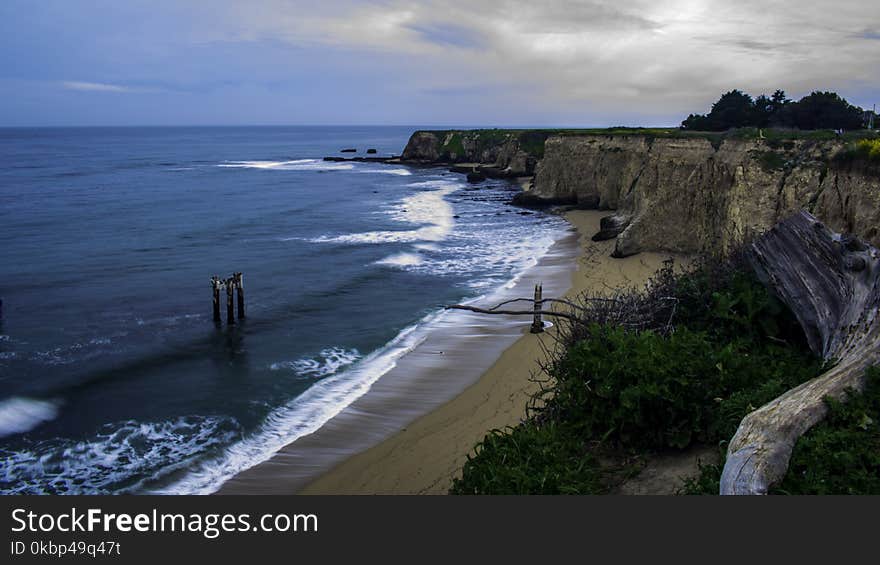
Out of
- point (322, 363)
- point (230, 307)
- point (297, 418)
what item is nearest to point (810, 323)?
point (297, 418)

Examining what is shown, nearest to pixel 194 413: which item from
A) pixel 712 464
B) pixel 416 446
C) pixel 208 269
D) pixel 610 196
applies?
pixel 416 446

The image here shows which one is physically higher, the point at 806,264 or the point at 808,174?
the point at 808,174

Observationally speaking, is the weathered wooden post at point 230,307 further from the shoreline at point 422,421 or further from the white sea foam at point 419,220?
the white sea foam at point 419,220

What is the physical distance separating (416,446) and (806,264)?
25.3 feet

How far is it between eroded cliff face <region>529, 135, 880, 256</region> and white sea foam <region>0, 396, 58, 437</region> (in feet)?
50.1

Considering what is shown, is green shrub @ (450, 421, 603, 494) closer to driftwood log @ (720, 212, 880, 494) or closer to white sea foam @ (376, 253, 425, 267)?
driftwood log @ (720, 212, 880, 494)

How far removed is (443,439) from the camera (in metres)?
12.8

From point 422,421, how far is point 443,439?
1.27m

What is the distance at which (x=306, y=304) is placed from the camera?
78.1 ft

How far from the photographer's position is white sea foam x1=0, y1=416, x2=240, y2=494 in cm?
1184

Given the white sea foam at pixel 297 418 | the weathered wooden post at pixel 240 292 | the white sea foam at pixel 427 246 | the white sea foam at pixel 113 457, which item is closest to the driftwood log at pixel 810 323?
the white sea foam at pixel 297 418

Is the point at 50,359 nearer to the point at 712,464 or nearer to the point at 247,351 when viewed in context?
the point at 247,351

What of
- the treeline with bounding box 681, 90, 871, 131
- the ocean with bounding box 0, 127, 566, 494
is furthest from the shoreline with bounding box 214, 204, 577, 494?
the treeline with bounding box 681, 90, 871, 131

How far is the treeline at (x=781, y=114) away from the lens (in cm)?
4380
